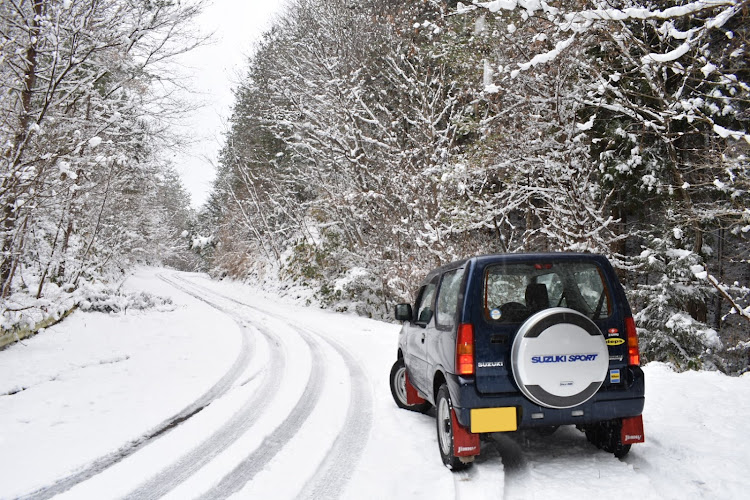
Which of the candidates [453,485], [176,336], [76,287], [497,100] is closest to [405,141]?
[497,100]

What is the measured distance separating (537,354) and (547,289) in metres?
0.65

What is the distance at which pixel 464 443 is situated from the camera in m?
3.75

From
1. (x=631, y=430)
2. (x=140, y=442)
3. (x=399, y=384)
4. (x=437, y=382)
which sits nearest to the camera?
(x=631, y=430)

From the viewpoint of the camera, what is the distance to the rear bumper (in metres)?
3.69

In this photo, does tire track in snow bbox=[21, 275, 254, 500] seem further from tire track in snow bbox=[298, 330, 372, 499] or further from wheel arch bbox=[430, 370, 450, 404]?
wheel arch bbox=[430, 370, 450, 404]

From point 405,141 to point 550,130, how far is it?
8.37 meters

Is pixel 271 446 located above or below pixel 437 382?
below

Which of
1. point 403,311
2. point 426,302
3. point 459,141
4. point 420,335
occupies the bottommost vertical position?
point 420,335

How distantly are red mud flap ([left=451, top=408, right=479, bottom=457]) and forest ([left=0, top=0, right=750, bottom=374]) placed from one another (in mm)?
3086

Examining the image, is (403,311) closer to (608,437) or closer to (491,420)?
(491,420)

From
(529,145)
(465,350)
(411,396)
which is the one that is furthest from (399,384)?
(529,145)

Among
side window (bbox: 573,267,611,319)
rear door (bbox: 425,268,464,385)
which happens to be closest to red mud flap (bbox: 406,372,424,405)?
rear door (bbox: 425,268,464,385)

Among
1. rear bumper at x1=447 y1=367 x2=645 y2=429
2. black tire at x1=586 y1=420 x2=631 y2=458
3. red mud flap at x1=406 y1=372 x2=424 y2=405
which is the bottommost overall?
red mud flap at x1=406 y1=372 x2=424 y2=405

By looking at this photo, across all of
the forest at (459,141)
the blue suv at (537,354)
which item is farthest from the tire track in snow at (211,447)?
the forest at (459,141)
